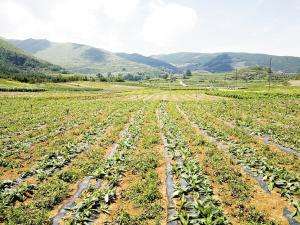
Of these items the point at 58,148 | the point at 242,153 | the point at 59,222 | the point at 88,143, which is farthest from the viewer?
the point at 88,143

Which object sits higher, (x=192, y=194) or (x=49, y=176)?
(x=192, y=194)

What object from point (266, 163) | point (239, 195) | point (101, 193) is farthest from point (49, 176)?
point (266, 163)

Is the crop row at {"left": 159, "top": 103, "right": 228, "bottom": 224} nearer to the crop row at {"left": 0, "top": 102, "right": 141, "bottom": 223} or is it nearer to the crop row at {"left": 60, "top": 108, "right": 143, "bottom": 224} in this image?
the crop row at {"left": 60, "top": 108, "right": 143, "bottom": 224}

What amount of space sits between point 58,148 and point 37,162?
165 inches

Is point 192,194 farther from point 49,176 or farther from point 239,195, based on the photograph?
point 49,176

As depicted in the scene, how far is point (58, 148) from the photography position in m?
26.7

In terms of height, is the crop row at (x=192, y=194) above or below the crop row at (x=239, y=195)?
above

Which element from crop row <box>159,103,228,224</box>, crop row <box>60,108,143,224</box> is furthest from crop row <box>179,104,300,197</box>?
crop row <box>60,108,143,224</box>

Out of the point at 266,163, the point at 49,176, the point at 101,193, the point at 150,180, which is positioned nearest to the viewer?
the point at 101,193

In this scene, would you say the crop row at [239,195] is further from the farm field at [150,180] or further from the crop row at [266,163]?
the crop row at [266,163]

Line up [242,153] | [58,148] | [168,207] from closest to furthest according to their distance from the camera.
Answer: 1. [168,207]
2. [242,153]
3. [58,148]

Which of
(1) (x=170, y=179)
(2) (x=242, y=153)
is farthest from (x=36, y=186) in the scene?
(2) (x=242, y=153)

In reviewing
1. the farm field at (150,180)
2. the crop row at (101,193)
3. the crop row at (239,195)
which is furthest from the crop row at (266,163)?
the crop row at (101,193)

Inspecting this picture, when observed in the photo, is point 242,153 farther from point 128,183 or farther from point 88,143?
point 88,143
